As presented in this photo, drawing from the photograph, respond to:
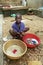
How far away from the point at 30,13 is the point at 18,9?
0.42 meters

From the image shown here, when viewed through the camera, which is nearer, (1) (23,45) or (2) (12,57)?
(2) (12,57)

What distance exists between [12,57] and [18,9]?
2.76 metres

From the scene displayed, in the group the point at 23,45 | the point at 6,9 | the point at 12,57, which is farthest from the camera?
the point at 6,9

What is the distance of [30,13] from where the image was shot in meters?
4.11

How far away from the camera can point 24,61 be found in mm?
1599

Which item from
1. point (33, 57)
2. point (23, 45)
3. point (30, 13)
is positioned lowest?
point (30, 13)

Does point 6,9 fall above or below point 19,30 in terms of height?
below

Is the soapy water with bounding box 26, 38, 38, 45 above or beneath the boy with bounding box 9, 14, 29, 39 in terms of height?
beneath

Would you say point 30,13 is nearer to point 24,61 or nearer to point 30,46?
point 30,46

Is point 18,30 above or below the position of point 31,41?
above

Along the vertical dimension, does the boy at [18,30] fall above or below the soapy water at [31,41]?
above

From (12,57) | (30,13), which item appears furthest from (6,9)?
(12,57)

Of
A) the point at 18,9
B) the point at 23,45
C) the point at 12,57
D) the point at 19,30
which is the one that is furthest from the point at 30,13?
the point at 12,57

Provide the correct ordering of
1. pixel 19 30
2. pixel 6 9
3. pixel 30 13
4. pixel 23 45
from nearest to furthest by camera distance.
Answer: pixel 23 45, pixel 19 30, pixel 6 9, pixel 30 13
